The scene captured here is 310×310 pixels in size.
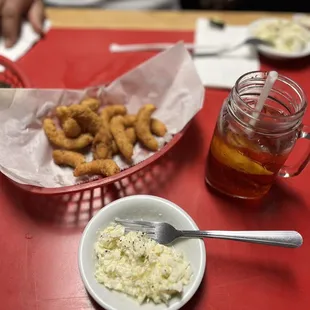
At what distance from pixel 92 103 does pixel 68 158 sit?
115 mm

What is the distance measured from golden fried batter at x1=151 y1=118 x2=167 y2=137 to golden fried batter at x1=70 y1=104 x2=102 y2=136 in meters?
0.10

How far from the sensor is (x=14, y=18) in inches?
37.9

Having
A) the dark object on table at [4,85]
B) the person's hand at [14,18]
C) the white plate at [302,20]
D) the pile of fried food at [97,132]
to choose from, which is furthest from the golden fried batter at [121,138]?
the white plate at [302,20]

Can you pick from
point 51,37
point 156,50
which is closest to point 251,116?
point 156,50

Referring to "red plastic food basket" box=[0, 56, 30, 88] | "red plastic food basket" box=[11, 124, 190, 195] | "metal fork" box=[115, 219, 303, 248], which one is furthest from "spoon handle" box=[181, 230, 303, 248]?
"red plastic food basket" box=[0, 56, 30, 88]

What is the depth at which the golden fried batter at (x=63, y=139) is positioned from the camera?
28.6 inches

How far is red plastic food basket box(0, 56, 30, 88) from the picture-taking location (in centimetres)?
80

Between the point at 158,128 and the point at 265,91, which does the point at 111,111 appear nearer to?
the point at 158,128

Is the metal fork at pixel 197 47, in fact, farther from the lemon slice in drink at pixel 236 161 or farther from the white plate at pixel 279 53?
the lemon slice in drink at pixel 236 161

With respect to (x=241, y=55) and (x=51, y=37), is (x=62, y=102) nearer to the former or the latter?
(x=51, y=37)

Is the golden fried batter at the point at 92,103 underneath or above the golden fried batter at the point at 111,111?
above

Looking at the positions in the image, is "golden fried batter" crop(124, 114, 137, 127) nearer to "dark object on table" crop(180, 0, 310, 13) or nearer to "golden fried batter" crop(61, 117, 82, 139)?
"golden fried batter" crop(61, 117, 82, 139)

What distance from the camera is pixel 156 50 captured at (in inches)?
38.1

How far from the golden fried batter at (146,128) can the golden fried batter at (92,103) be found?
8cm
